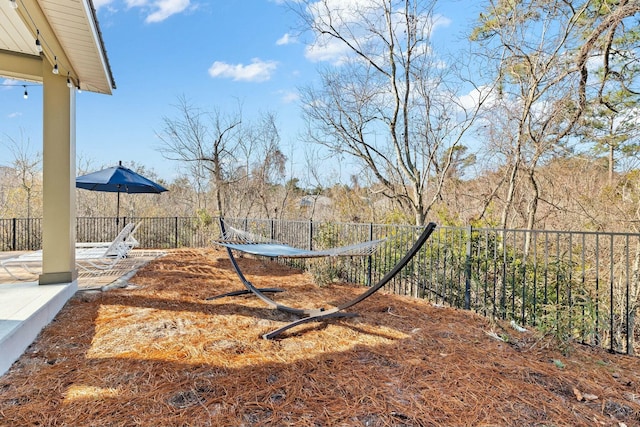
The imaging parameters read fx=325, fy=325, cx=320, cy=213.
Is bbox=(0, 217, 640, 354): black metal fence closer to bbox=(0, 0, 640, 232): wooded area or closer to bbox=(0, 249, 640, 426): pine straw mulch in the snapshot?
bbox=(0, 249, 640, 426): pine straw mulch

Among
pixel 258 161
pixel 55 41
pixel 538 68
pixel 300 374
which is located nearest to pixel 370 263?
pixel 300 374

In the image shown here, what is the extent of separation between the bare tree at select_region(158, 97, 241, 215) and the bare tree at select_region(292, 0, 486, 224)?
332 centimetres

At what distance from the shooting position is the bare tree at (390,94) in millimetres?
5949

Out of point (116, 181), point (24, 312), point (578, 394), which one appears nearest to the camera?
point (578, 394)

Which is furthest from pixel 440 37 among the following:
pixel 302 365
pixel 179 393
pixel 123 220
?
A: pixel 123 220

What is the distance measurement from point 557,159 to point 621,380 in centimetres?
477

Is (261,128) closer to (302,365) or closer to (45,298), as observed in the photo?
(45,298)

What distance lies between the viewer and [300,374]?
2.07 meters

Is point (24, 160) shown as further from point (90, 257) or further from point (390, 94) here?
point (390, 94)

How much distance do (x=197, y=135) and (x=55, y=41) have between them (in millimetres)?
6431

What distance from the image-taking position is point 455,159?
25.3 feet

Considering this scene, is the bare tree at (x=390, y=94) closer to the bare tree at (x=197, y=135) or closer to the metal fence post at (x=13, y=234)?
the bare tree at (x=197, y=135)

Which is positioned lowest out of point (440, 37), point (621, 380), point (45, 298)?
point (621, 380)

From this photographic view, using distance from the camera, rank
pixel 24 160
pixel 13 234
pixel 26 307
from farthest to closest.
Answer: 1. pixel 24 160
2. pixel 13 234
3. pixel 26 307
